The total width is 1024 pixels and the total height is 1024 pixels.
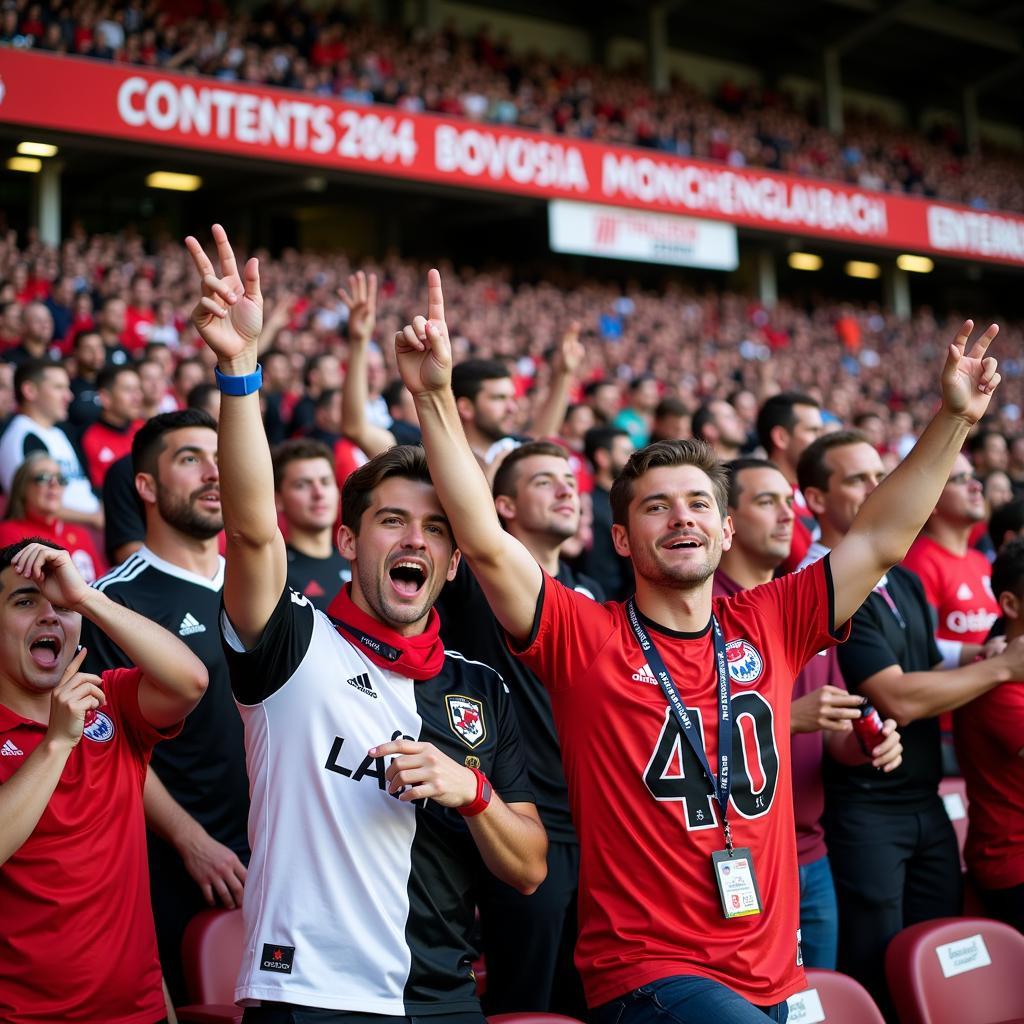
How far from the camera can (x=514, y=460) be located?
13.0 feet

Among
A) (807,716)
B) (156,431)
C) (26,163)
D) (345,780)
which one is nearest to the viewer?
(345,780)

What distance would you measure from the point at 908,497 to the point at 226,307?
1.68 meters

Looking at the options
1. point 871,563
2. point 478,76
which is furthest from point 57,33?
point 871,563

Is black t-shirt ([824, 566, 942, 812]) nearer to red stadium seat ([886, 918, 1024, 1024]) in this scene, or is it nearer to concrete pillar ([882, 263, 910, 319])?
red stadium seat ([886, 918, 1024, 1024])

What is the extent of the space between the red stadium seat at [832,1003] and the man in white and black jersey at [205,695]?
1423 mm

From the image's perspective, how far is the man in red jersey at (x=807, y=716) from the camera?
303 cm

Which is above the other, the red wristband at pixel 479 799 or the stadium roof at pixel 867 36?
the stadium roof at pixel 867 36

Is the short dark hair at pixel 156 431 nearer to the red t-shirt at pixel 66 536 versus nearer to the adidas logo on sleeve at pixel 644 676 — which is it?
the red t-shirt at pixel 66 536

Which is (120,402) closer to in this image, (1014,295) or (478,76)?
(478,76)

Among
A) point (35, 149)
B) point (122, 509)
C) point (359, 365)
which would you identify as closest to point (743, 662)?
point (122, 509)

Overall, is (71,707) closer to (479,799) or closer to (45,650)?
(45,650)

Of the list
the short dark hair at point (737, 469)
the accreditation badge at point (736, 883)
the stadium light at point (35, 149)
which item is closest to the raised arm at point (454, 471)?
the accreditation badge at point (736, 883)

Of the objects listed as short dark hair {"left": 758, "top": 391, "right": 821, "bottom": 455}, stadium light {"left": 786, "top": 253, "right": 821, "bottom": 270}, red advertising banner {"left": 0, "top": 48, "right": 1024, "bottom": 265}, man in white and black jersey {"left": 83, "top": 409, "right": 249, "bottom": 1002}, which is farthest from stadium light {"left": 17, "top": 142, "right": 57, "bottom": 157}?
stadium light {"left": 786, "top": 253, "right": 821, "bottom": 270}

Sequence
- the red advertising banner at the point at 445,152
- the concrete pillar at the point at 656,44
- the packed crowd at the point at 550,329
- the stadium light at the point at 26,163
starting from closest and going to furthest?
the packed crowd at the point at 550,329 → the red advertising banner at the point at 445,152 → the stadium light at the point at 26,163 → the concrete pillar at the point at 656,44
